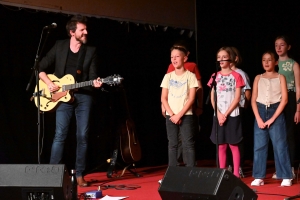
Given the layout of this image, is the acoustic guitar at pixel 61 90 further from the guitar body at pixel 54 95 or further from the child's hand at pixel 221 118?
the child's hand at pixel 221 118

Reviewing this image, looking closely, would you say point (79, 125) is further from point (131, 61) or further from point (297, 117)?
point (297, 117)

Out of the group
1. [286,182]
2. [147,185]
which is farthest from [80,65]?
[286,182]

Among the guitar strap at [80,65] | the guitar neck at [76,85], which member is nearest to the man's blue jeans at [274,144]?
the guitar neck at [76,85]

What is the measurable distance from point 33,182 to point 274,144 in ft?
8.89

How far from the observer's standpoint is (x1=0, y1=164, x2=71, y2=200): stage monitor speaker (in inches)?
129

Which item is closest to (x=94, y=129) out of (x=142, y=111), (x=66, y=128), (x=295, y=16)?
(x=142, y=111)

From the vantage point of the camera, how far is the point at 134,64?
7117 millimetres

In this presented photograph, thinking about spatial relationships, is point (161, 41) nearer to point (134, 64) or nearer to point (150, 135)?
point (134, 64)

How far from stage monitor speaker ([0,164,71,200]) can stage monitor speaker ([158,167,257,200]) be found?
0.72 metres

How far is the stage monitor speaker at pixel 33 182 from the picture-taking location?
3.27 meters

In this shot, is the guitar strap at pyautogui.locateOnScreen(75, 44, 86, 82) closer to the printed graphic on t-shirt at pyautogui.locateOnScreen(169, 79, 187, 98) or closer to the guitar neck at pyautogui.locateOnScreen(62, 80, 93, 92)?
the guitar neck at pyautogui.locateOnScreen(62, 80, 93, 92)

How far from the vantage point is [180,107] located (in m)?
4.91

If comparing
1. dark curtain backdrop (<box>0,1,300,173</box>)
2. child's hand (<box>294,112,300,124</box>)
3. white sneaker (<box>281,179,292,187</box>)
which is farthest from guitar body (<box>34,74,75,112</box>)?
child's hand (<box>294,112,300,124</box>)

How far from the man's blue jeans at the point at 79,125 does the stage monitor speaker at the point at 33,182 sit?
1647 millimetres
